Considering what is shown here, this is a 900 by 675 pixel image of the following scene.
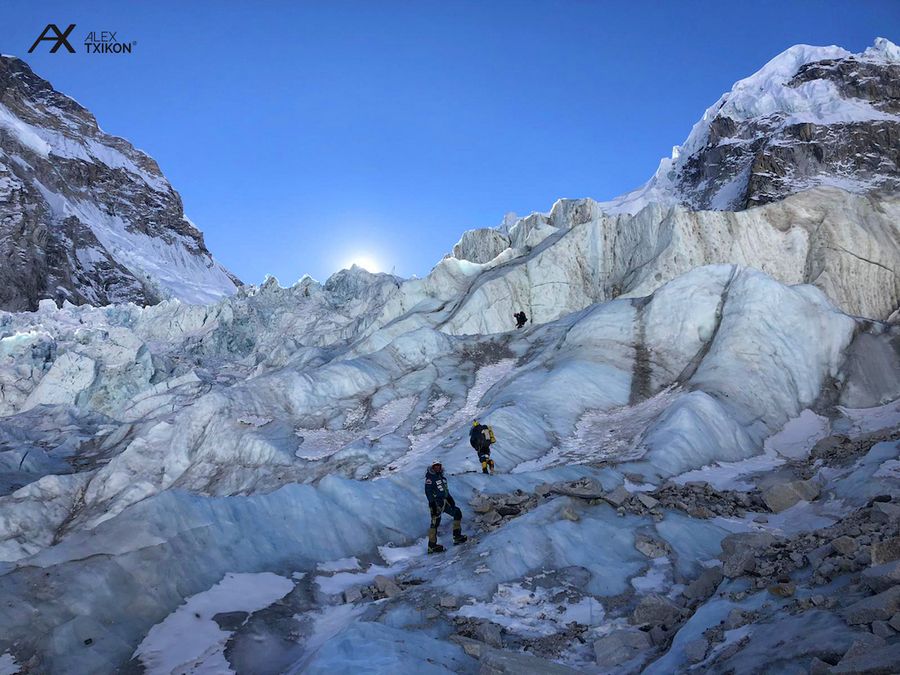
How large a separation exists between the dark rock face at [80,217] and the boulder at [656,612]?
378ft

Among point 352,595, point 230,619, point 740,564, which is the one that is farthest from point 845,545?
point 230,619

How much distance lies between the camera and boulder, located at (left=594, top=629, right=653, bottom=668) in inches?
282

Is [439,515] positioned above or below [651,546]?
above

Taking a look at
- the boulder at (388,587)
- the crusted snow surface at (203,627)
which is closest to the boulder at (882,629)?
the boulder at (388,587)

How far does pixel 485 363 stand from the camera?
1256 inches

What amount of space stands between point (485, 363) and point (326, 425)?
8.34 m

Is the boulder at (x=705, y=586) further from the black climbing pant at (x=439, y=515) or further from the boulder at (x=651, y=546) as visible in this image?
the black climbing pant at (x=439, y=515)

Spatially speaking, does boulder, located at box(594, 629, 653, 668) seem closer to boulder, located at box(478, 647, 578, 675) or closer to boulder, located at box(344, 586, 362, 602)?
Result: boulder, located at box(478, 647, 578, 675)

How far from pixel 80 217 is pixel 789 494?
14734cm

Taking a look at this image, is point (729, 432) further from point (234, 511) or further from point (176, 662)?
point (176, 662)

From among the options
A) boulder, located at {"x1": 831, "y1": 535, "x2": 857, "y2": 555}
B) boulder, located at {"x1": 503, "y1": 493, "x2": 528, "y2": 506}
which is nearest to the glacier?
boulder, located at {"x1": 831, "y1": 535, "x2": 857, "y2": 555}

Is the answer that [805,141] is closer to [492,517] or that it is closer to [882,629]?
[492,517]

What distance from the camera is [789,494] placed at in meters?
12.0

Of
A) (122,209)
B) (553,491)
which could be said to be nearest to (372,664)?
(553,491)
